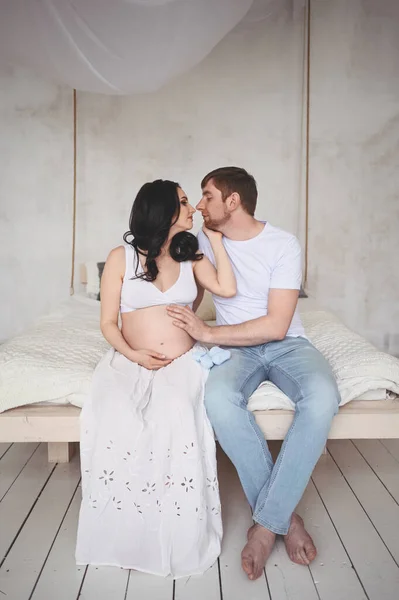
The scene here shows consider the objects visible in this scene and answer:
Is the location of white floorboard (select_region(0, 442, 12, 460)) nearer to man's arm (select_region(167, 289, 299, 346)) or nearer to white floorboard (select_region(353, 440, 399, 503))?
man's arm (select_region(167, 289, 299, 346))

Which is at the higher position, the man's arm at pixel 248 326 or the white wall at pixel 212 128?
the white wall at pixel 212 128

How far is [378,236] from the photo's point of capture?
467cm

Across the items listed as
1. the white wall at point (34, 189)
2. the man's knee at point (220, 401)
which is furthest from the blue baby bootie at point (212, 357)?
the white wall at point (34, 189)

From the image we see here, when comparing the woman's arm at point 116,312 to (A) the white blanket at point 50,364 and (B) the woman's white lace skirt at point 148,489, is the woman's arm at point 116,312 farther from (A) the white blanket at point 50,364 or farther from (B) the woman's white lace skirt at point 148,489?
(B) the woman's white lace skirt at point 148,489

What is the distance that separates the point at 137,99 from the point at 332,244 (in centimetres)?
175

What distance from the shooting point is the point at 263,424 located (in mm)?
2068

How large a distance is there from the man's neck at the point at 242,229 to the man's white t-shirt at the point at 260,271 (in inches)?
0.7

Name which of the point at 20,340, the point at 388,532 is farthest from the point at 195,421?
the point at 20,340

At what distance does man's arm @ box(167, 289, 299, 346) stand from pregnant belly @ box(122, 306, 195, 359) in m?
0.04

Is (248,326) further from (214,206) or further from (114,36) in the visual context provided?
(114,36)

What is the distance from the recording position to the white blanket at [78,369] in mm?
2102

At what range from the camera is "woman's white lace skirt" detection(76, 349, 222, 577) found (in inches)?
71.8

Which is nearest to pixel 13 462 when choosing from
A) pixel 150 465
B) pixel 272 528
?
pixel 150 465

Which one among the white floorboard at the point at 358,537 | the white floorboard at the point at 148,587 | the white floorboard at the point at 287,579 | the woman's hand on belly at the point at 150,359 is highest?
the woman's hand on belly at the point at 150,359
